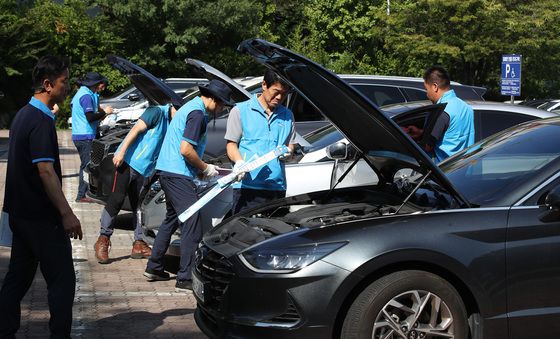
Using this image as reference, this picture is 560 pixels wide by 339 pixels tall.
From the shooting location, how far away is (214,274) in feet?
17.1

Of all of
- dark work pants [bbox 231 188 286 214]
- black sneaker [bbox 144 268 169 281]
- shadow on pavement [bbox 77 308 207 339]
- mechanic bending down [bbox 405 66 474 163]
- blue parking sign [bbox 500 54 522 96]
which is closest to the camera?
shadow on pavement [bbox 77 308 207 339]

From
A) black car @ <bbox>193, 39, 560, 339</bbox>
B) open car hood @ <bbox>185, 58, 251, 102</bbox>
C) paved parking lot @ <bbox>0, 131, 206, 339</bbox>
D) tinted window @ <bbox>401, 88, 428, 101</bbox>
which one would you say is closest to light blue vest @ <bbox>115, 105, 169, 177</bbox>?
open car hood @ <bbox>185, 58, 251, 102</bbox>

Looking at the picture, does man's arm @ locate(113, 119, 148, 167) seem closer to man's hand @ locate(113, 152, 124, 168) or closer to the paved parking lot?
man's hand @ locate(113, 152, 124, 168)

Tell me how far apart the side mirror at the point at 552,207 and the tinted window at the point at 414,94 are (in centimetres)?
787

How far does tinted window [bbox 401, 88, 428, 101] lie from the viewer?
506 inches

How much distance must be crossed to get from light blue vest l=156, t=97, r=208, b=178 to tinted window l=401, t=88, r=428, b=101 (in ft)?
19.5

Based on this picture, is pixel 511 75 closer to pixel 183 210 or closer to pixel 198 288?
pixel 183 210

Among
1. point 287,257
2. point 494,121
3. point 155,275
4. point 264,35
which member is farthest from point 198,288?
point 264,35

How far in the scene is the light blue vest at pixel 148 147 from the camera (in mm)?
8648

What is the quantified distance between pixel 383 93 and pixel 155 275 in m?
6.04

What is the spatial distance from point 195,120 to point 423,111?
1.89 meters

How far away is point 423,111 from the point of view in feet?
23.1

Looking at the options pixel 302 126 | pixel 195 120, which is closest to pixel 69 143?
pixel 302 126

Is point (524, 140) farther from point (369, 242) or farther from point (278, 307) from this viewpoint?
point (278, 307)
